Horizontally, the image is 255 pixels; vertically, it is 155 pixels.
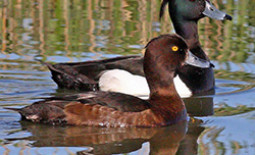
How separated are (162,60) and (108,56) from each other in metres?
2.82

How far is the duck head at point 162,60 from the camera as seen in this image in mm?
6605

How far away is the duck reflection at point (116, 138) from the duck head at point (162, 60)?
50 cm

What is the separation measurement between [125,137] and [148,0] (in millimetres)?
7629

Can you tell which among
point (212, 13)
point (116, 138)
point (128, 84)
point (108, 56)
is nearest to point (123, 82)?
point (128, 84)

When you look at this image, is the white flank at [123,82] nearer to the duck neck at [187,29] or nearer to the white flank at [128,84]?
the white flank at [128,84]

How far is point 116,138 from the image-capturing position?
5914 millimetres

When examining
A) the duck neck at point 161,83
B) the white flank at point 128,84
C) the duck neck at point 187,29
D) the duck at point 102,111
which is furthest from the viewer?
the duck neck at point 187,29

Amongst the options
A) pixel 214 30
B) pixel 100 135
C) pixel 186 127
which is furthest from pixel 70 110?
pixel 214 30

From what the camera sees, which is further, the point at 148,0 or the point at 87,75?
the point at 148,0

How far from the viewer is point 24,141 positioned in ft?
18.8

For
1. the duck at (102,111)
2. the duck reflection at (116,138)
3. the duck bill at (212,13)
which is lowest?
the duck reflection at (116,138)

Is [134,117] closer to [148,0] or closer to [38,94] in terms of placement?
[38,94]

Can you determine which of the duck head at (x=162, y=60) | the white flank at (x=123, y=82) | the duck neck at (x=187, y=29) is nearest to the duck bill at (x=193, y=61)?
the duck head at (x=162, y=60)

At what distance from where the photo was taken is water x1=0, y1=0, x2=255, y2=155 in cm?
578
